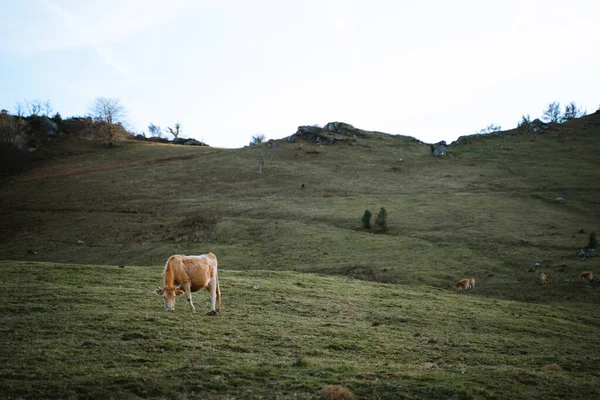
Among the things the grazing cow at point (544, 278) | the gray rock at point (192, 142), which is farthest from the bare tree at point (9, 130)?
the grazing cow at point (544, 278)

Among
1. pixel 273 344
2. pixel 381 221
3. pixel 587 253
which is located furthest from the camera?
pixel 381 221

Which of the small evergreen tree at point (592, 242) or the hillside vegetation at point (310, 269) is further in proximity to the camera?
the small evergreen tree at point (592, 242)

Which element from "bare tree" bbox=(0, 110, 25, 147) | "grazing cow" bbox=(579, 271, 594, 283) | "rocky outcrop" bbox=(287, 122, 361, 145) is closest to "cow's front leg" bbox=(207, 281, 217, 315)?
"grazing cow" bbox=(579, 271, 594, 283)

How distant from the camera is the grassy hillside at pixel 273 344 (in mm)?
10477

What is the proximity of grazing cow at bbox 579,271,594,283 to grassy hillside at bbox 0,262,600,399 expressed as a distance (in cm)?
771

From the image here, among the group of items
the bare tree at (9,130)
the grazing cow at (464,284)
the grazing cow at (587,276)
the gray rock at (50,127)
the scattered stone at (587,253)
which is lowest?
the grazing cow at (464,284)

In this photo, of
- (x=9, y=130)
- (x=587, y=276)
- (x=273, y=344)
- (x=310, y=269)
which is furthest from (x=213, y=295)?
→ (x=9, y=130)

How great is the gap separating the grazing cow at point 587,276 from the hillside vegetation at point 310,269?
1124 mm

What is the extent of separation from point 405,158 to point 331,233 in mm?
45128

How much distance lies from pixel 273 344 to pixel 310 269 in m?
22.3

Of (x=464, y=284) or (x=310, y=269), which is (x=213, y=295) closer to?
(x=310, y=269)

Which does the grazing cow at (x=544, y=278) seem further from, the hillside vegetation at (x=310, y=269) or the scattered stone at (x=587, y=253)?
the scattered stone at (x=587, y=253)

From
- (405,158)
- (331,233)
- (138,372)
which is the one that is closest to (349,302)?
(138,372)

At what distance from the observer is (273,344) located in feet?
48.2
